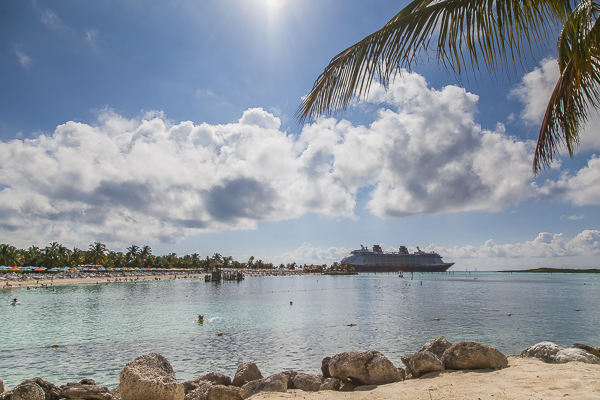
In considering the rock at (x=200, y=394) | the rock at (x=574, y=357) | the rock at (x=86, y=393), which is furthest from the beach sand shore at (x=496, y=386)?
the rock at (x=86, y=393)

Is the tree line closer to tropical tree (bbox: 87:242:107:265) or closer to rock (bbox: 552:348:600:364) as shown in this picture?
tropical tree (bbox: 87:242:107:265)

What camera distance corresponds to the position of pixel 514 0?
1.98m

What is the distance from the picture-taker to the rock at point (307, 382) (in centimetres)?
651

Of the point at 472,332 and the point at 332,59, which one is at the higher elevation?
the point at 332,59

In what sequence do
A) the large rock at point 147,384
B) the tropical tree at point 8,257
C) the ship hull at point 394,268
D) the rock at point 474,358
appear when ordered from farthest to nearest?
the ship hull at point 394,268 → the tropical tree at point 8,257 → the rock at point 474,358 → the large rock at point 147,384

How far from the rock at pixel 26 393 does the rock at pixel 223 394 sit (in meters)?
2.74

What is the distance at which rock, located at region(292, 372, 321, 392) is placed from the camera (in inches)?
256

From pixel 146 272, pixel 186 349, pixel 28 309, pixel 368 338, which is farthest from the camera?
pixel 146 272

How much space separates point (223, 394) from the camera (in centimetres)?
622

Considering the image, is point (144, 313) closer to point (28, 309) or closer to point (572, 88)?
point (28, 309)

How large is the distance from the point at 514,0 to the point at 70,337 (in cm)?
1922

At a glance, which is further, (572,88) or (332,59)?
(572,88)

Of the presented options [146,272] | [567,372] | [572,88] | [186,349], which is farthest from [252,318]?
[146,272]

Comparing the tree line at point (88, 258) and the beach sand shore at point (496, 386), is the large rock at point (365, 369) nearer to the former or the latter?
the beach sand shore at point (496, 386)
